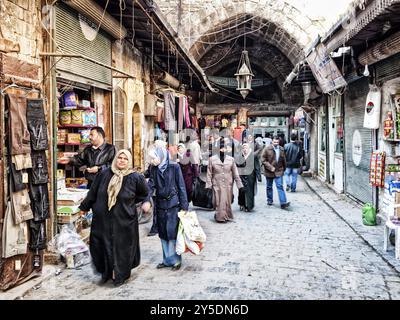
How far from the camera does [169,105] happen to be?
10977mm

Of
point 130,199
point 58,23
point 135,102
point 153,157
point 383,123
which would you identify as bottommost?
point 130,199

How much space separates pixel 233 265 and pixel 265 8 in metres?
12.9

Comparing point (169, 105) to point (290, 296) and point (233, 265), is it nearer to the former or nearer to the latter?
point (233, 265)

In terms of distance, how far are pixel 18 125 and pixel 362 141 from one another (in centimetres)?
745

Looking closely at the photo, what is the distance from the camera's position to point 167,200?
16.9ft

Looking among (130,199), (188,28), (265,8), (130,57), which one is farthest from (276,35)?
(130,199)

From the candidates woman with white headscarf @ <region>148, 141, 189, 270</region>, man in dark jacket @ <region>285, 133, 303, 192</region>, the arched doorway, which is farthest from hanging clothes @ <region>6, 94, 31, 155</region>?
man in dark jacket @ <region>285, 133, 303, 192</region>

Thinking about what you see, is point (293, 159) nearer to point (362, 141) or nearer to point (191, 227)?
point (362, 141)

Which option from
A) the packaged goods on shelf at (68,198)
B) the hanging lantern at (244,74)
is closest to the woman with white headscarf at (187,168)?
the packaged goods on shelf at (68,198)

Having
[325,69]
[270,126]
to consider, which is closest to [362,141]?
[325,69]

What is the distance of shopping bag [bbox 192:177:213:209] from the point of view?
9.29m

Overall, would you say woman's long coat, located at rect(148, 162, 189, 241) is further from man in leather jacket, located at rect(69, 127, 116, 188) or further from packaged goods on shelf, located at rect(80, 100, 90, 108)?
packaged goods on shelf, located at rect(80, 100, 90, 108)

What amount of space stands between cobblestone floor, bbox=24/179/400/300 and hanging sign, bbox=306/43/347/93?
3.29 metres

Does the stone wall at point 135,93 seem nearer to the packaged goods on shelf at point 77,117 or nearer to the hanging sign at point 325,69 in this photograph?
the packaged goods on shelf at point 77,117
